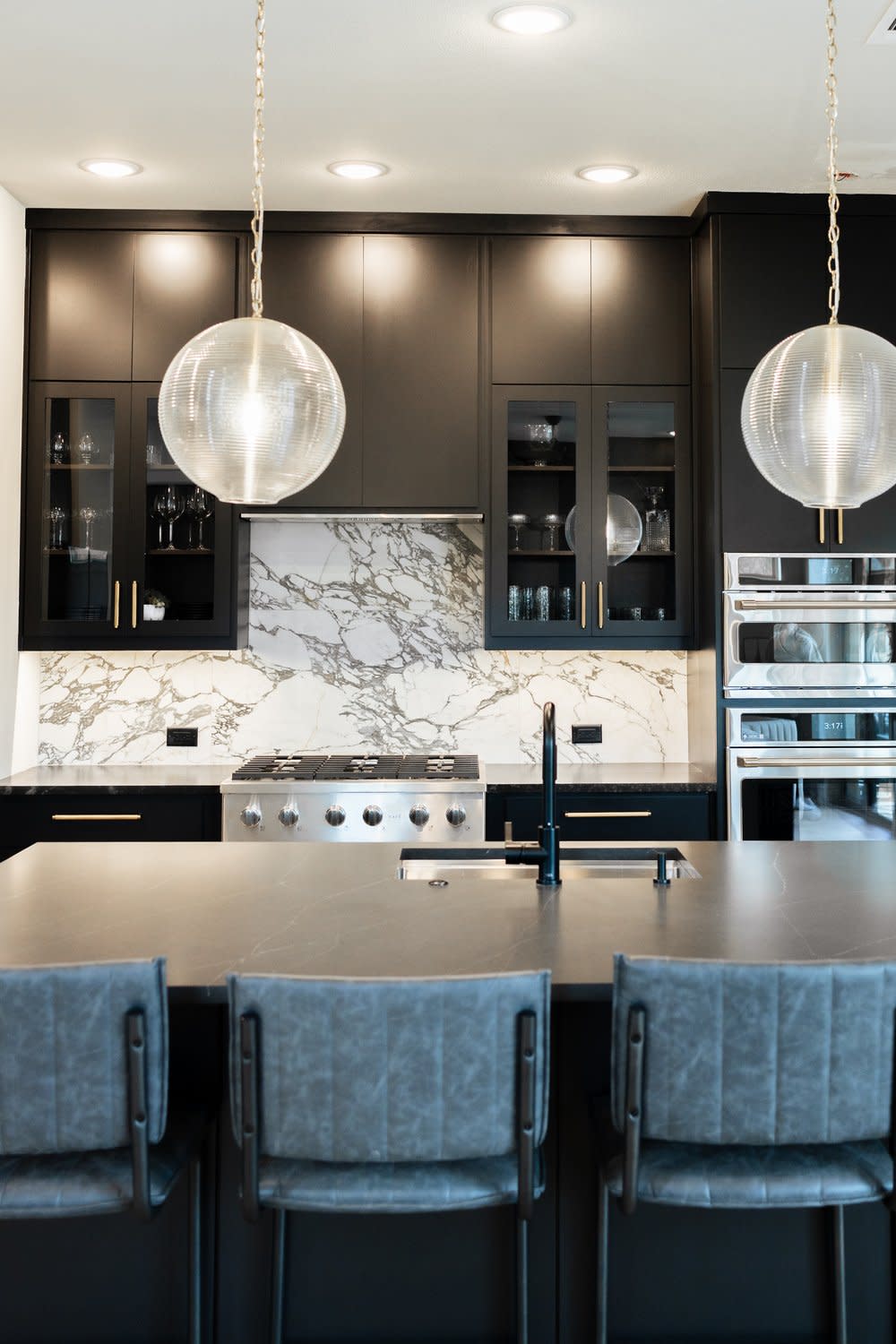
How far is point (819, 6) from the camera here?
2604 mm

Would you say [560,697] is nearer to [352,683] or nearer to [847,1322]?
[352,683]

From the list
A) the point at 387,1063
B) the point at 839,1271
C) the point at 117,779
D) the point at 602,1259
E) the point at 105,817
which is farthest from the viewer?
the point at 117,779

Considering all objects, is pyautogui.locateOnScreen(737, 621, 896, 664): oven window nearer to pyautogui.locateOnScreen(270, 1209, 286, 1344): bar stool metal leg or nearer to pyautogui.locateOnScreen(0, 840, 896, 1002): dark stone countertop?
pyautogui.locateOnScreen(0, 840, 896, 1002): dark stone countertop

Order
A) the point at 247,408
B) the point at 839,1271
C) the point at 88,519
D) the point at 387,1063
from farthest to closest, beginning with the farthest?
the point at 88,519 → the point at 247,408 → the point at 839,1271 → the point at 387,1063

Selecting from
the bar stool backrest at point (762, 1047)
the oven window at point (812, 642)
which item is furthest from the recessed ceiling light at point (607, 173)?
the bar stool backrest at point (762, 1047)

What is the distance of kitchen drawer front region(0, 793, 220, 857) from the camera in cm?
368

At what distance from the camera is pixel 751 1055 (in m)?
1.49

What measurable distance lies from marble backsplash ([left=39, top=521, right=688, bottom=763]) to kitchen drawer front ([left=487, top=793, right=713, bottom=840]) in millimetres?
525

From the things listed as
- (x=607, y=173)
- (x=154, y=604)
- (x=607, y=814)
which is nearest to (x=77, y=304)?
(x=154, y=604)

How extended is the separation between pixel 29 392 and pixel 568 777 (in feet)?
7.36

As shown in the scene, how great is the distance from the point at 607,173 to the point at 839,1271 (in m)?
3.05

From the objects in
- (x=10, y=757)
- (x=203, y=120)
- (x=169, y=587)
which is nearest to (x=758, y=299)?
(x=203, y=120)

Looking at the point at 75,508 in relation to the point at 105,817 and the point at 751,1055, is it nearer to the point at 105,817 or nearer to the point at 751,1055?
the point at 105,817

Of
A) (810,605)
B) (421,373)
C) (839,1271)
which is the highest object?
(421,373)
